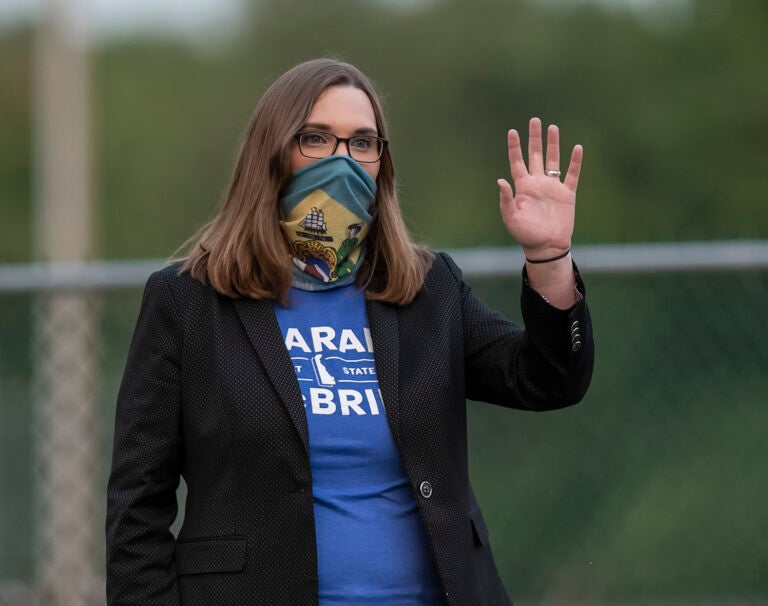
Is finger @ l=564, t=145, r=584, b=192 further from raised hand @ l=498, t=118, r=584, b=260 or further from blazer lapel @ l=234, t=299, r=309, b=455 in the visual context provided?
blazer lapel @ l=234, t=299, r=309, b=455

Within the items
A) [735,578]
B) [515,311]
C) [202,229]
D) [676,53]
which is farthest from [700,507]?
[676,53]

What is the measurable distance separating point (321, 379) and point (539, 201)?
64 cm

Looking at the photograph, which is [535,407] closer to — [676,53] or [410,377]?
[410,377]

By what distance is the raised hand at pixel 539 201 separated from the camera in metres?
2.85

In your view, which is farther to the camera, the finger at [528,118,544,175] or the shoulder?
the shoulder

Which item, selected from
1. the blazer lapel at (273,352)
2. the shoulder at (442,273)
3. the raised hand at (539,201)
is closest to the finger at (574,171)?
the raised hand at (539,201)

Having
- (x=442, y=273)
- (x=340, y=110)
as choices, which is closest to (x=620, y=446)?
(x=442, y=273)

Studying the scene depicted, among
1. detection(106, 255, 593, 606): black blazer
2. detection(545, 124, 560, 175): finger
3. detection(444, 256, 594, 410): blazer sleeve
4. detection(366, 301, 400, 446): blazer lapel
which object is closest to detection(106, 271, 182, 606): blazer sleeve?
detection(106, 255, 593, 606): black blazer

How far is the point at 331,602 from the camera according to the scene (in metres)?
2.71

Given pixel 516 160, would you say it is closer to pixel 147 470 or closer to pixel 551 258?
pixel 551 258

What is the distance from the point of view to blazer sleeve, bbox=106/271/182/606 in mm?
2756

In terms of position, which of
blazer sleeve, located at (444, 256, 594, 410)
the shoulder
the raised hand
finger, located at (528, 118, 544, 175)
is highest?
finger, located at (528, 118, 544, 175)

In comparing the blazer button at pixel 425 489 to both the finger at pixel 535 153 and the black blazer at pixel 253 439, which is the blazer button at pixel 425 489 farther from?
the finger at pixel 535 153

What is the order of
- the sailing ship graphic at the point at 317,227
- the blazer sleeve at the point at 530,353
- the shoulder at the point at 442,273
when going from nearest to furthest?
1. the blazer sleeve at the point at 530,353
2. the sailing ship graphic at the point at 317,227
3. the shoulder at the point at 442,273
